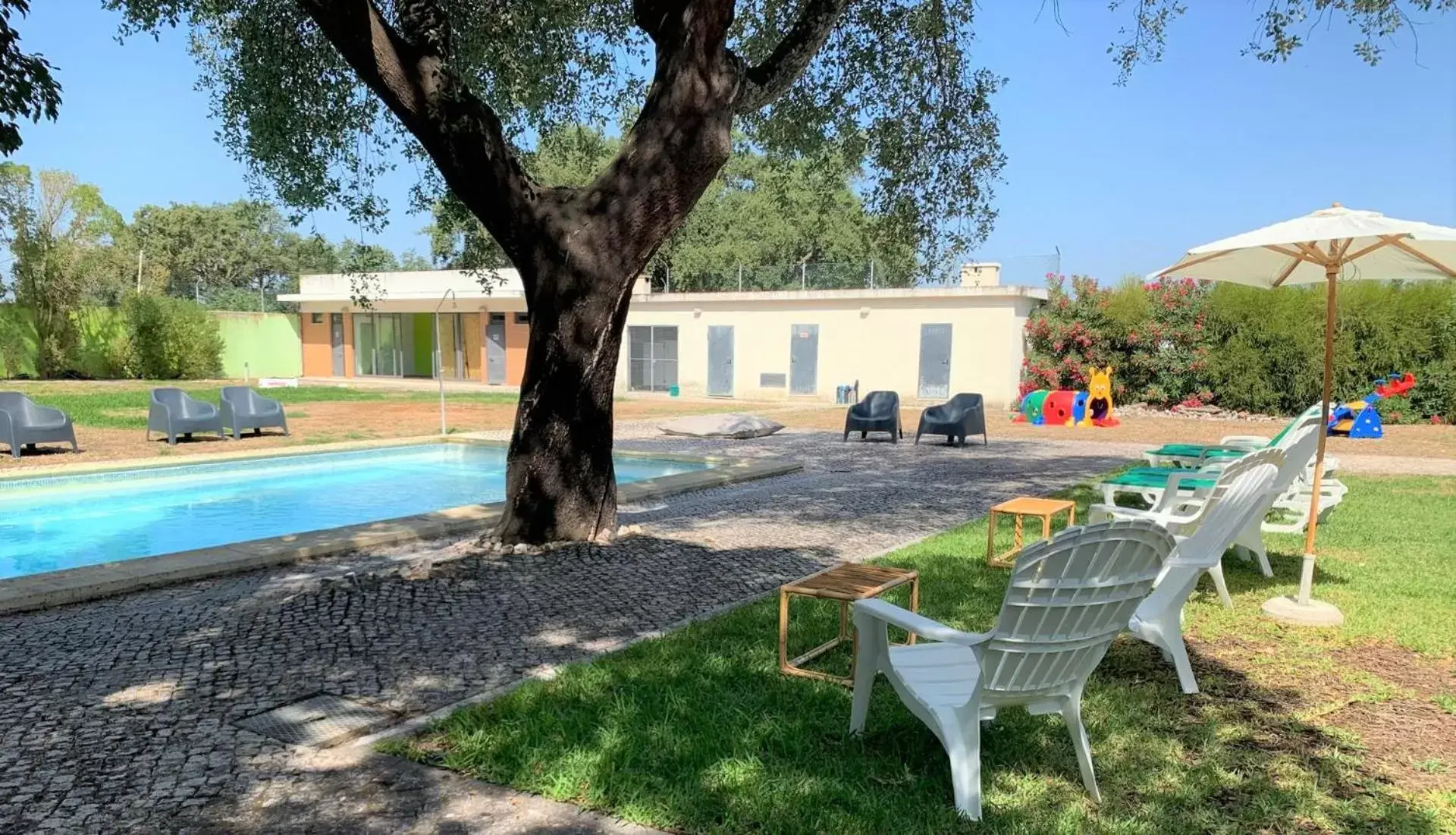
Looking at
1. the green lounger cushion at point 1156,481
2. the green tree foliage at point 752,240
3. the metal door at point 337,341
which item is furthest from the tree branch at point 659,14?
the metal door at point 337,341

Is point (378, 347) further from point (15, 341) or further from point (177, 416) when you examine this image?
point (177, 416)

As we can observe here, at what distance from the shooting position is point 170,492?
11.4m

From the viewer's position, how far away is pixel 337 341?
110 ft

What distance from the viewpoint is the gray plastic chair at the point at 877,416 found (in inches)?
605

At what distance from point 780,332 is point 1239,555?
750 inches

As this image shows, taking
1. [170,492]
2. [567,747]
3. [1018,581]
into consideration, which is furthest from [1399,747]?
[170,492]

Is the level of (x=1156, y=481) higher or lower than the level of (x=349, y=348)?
lower

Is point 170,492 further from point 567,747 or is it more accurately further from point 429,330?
point 429,330

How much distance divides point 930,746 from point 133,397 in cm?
2311

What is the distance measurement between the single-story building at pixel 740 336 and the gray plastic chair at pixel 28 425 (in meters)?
6.90

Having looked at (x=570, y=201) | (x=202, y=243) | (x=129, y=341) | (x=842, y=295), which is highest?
(x=202, y=243)

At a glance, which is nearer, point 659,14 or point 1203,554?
point 1203,554

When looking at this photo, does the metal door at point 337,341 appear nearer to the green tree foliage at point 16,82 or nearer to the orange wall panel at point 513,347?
the orange wall panel at point 513,347

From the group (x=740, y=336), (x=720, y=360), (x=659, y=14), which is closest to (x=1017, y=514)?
(x=659, y=14)
